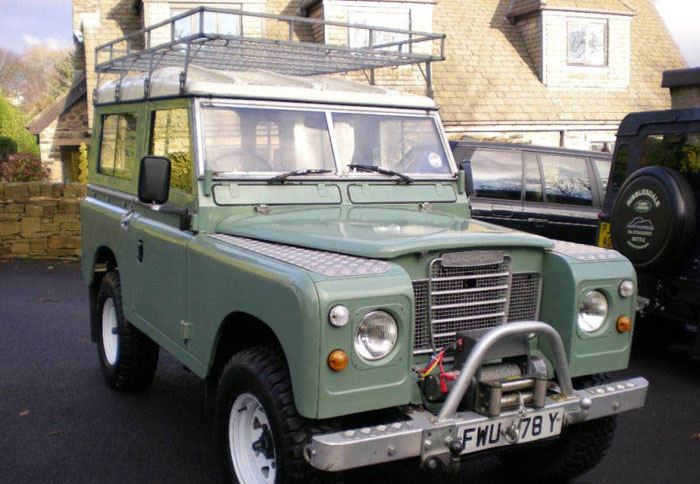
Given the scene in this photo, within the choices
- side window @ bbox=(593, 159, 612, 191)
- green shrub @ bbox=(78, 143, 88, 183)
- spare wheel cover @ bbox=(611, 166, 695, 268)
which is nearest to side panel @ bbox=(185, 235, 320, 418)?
spare wheel cover @ bbox=(611, 166, 695, 268)

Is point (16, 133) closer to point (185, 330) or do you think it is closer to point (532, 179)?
point (532, 179)

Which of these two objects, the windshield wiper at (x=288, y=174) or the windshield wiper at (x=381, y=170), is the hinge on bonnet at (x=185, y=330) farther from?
the windshield wiper at (x=381, y=170)

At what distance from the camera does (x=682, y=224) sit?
5.65 m

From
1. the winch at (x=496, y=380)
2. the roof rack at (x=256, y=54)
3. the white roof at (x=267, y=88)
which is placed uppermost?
the roof rack at (x=256, y=54)

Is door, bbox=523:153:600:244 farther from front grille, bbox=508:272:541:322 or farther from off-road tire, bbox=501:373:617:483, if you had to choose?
front grille, bbox=508:272:541:322

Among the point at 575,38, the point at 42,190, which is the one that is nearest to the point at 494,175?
the point at 42,190

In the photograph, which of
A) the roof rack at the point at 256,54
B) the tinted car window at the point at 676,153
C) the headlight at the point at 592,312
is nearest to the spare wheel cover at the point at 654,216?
the tinted car window at the point at 676,153

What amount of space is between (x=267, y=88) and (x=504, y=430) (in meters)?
2.45

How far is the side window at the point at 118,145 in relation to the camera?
16.9 ft

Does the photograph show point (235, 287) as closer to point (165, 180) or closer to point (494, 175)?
point (165, 180)

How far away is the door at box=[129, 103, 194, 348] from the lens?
416 cm

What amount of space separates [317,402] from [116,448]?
219 cm

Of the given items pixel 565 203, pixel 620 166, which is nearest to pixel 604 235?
pixel 620 166

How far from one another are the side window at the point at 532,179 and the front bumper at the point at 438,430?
565 centimetres
